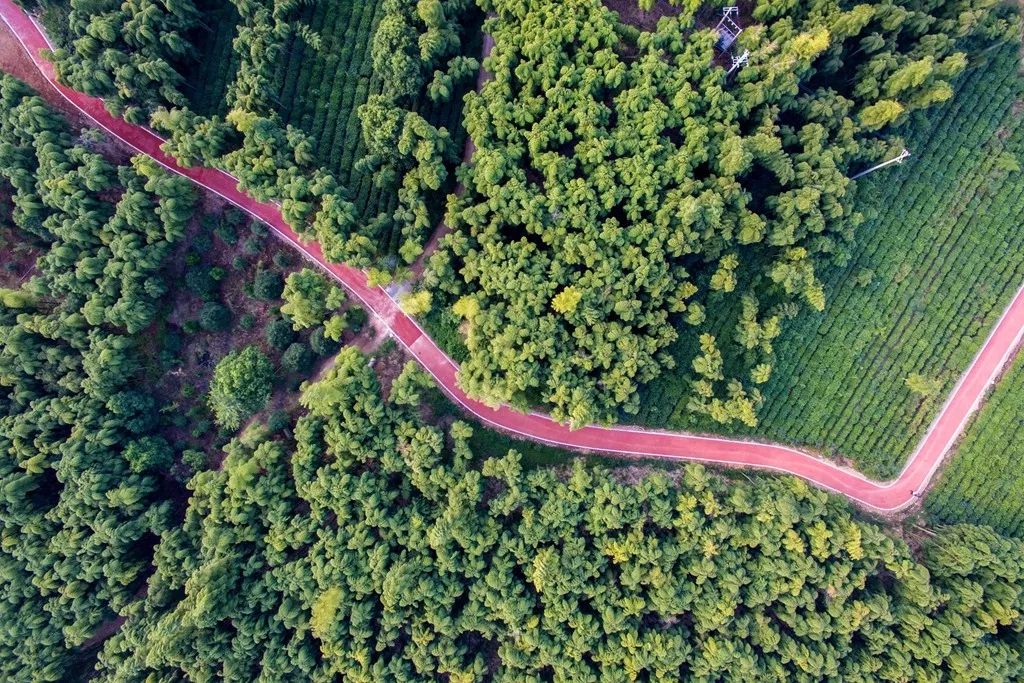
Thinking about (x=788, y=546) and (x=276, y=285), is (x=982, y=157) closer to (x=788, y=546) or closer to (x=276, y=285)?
(x=788, y=546)

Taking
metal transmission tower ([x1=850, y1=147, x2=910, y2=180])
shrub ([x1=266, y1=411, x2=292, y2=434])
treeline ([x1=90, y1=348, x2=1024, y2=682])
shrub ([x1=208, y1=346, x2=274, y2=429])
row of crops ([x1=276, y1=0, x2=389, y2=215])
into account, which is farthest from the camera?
row of crops ([x1=276, y1=0, x2=389, y2=215])

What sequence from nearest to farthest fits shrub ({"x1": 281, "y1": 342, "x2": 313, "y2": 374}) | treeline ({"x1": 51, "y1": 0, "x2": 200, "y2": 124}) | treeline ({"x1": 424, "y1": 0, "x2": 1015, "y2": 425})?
treeline ({"x1": 424, "y1": 0, "x2": 1015, "y2": 425})
treeline ({"x1": 51, "y1": 0, "x2": 200, "y2": 124})
shrub ({"x1": 281, "y1": 342, "x2": 313, "y2": 374})

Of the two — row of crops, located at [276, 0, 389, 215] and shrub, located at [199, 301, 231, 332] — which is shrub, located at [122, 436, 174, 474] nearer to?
shrub, located at [199, 301, 231, 332]

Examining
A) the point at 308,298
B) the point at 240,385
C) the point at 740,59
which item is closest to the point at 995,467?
the point at 740,59

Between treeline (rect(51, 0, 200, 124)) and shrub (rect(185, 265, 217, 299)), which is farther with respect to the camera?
shrub (rect(185, 265, 217, 299))

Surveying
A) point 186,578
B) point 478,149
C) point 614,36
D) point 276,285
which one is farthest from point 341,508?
point 614,36

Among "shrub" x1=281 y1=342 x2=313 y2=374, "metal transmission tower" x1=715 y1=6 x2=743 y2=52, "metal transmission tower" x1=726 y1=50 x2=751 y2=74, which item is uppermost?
"metal transmission tower" x1=715 y1=6 x2=743 y2=52

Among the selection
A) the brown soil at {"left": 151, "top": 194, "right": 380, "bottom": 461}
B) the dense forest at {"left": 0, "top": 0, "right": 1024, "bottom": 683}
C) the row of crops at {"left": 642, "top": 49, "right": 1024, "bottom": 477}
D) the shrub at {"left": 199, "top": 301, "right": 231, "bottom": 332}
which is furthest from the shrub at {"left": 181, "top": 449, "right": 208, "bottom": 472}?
the row of crops at {"left": 642, "top": 49, "right": 1024, "bottom": 477}
